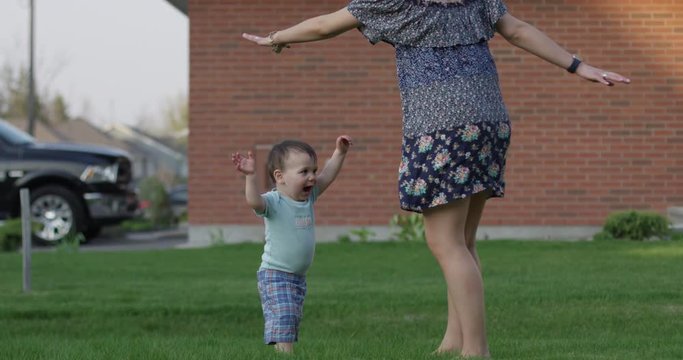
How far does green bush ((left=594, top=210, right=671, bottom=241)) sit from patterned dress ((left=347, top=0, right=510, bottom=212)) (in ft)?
32.4

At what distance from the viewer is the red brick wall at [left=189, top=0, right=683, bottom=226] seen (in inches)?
659

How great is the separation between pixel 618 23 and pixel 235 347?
11.5 meters

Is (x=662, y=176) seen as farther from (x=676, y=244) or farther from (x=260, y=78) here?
(x=260, y=78)

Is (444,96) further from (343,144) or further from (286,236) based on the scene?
(286,236)

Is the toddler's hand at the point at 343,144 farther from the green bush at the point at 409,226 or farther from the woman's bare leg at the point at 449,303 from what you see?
the green bush at the point at 409,226

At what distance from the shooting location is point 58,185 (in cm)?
1952

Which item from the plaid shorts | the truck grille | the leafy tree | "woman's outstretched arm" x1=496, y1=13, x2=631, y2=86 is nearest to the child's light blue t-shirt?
the plaid shorts

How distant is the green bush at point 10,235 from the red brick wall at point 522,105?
3189 millimetres

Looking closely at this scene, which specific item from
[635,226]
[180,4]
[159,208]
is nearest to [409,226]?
[635,226]

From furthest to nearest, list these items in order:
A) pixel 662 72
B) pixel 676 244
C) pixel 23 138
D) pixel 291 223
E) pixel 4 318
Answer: pixel 23 138, pixel 662 72, pixel 676 244, pixel 4 318, pixel 291 223

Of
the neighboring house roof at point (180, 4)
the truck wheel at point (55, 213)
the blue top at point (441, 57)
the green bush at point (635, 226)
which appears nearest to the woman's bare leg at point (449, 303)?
the blue top at point (441, 57)

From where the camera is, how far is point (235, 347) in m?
6.19

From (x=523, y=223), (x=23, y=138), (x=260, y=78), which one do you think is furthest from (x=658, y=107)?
(x=23, y=138)

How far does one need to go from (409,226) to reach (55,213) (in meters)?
5.63
